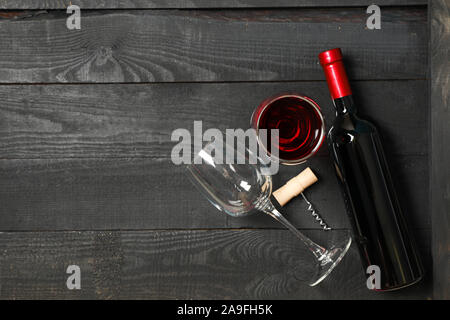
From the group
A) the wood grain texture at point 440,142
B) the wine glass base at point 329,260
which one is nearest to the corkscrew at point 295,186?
the wine glass base at point 329,260

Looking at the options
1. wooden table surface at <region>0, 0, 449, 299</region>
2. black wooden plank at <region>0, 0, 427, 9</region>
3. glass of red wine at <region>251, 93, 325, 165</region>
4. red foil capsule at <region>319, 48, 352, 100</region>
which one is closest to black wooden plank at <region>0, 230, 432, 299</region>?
wooden table surface at <region>0, 0, 449, 299</region>

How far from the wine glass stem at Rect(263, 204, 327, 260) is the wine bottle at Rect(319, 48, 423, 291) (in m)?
A: 0.08

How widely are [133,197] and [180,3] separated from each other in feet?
1.40

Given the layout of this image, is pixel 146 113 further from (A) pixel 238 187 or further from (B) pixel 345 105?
(B) pixel 345 105

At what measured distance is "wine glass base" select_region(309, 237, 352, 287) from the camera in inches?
35.5

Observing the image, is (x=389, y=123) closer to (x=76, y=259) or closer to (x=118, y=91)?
(x=118, y=91)

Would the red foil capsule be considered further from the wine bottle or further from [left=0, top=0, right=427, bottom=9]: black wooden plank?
[left=0, top=0, right=427, bottom=9]: black wooden plank

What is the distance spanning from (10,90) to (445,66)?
92 centimetres

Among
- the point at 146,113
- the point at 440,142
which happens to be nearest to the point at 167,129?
the point at 146,113

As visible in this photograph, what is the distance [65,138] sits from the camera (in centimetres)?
96

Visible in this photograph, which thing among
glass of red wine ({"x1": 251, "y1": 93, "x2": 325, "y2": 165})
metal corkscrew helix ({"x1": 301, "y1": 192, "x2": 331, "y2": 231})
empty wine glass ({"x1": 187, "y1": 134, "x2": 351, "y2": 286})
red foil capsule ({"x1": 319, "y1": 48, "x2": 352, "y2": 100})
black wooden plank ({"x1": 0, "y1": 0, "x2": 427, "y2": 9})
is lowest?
metal corkscrew helix ({"x1": 301, "y1": 192, "x2": 331, "y2": 231})

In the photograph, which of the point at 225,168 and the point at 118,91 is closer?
the point at 225,168

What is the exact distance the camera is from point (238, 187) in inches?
33.0

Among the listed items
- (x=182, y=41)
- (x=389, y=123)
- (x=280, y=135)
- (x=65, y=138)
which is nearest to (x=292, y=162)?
(x=280, y=135)
